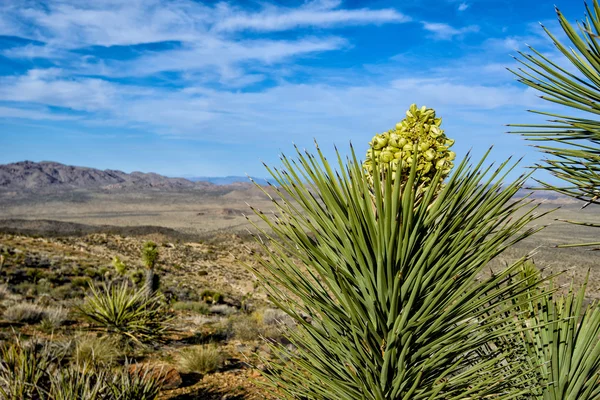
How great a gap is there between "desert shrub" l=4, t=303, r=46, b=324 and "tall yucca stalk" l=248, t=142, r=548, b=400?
1093cm

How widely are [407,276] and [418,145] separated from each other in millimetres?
462

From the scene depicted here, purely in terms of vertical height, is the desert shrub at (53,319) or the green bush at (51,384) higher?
the green bush at (51,384)

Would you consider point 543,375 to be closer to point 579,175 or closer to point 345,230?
point 579,175

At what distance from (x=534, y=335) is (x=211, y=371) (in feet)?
24.7

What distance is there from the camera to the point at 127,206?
98938 millimetres

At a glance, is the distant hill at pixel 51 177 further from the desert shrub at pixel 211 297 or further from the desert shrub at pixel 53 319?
the desert shrub at pixel 53 319

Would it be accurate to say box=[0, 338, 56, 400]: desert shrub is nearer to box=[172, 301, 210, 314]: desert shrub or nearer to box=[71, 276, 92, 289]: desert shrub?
box=[172, 301, 210, 314]: desert shrub

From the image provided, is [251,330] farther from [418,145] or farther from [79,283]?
[418,145]

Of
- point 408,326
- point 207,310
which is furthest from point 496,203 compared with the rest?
point 207,310

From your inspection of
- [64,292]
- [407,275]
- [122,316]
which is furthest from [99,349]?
[64,292]

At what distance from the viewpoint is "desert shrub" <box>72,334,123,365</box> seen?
7.05 metres

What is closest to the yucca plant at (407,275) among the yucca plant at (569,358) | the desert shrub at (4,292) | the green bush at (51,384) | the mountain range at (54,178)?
the yucca plant at (569,358)

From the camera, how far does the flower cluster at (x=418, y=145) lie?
1.41m

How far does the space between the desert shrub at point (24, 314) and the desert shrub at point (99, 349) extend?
2.37 meters
